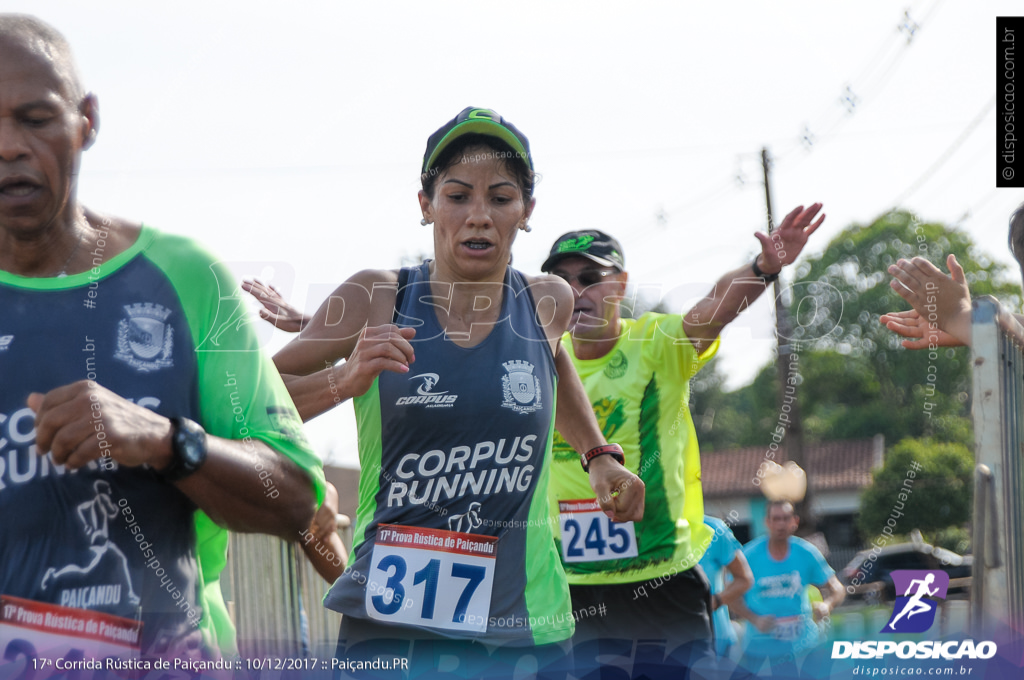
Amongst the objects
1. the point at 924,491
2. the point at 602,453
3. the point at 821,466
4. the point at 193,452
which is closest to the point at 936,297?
the point at 602,453

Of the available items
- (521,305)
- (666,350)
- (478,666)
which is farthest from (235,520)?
(666,350)

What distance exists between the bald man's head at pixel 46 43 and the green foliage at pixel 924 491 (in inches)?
924

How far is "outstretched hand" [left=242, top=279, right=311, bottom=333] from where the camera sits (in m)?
4.05

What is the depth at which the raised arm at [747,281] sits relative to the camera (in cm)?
404

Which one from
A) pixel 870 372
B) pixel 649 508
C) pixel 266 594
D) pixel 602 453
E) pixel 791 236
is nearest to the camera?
pixel 602 453

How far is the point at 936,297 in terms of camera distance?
3.64m

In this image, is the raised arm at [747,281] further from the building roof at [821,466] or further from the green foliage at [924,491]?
the green foliage at [924,491]

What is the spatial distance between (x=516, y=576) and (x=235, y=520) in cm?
112

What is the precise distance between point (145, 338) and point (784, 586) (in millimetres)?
5748

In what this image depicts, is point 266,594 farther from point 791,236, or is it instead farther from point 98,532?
point 98,532

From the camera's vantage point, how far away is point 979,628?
3422 mm

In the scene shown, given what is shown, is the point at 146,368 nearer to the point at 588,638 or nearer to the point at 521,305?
the point at 521,305

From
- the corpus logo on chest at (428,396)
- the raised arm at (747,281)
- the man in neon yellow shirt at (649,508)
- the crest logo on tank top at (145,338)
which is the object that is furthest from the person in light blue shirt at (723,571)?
the crest logo on tank top at (145,338)

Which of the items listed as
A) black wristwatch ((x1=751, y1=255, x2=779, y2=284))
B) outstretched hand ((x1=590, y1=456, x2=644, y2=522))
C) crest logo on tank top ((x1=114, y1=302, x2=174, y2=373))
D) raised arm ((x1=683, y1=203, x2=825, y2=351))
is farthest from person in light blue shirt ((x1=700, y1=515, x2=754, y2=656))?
crest logo on tank top ((x1=114, y1=302, x2=174, y2=373))
